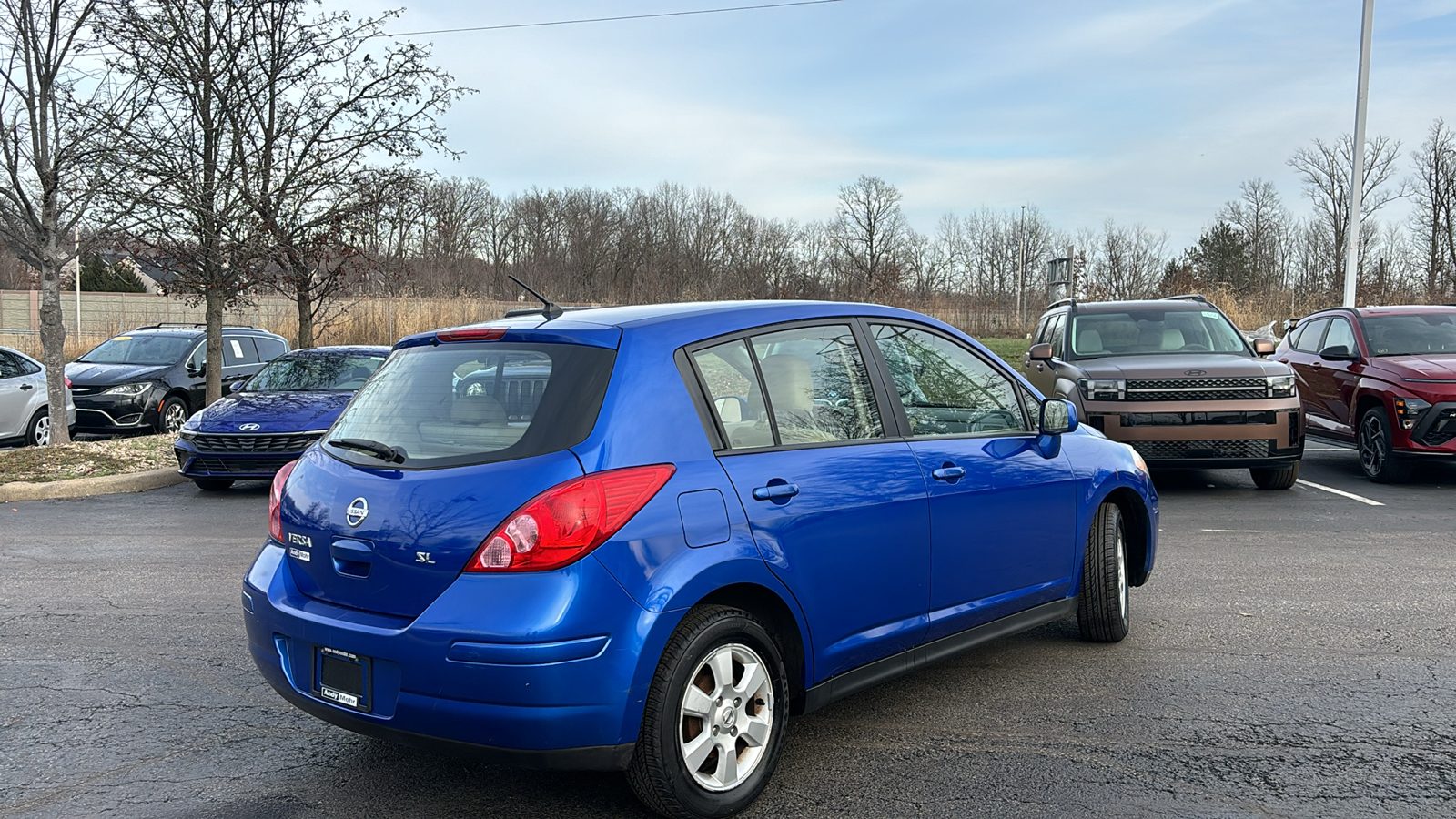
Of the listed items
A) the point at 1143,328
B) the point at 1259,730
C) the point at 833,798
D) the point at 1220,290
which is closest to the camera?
the point at 833,798

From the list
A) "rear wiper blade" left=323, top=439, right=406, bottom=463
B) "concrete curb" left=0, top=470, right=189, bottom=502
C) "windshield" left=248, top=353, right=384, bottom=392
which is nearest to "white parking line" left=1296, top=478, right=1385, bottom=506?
"rear wiper blade" left=323, top=439, right=406, bottom=463

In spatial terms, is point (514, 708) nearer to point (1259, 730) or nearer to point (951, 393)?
point (951, 393)

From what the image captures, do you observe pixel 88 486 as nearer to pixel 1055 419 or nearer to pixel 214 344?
pixel 214 344

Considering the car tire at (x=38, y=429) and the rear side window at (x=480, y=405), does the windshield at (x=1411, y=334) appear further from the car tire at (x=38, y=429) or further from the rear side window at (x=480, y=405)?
the car tire at (x=38, y=429)

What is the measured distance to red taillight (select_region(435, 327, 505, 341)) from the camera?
3.74 metres

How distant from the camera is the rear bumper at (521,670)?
304cm

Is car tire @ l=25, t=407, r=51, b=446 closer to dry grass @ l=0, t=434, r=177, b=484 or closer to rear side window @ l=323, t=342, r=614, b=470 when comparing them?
dry grass @ l=0, t=434, r=177, b=484

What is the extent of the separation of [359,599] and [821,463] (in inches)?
61.6

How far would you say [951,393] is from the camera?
4.64 m

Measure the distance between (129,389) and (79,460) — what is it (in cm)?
391

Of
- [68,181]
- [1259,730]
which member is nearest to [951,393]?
[1259,730]

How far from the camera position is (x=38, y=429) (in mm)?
14469

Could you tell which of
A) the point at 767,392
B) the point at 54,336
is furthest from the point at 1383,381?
the point at 54,336

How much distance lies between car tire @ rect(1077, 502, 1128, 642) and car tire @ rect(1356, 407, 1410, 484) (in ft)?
23.2
